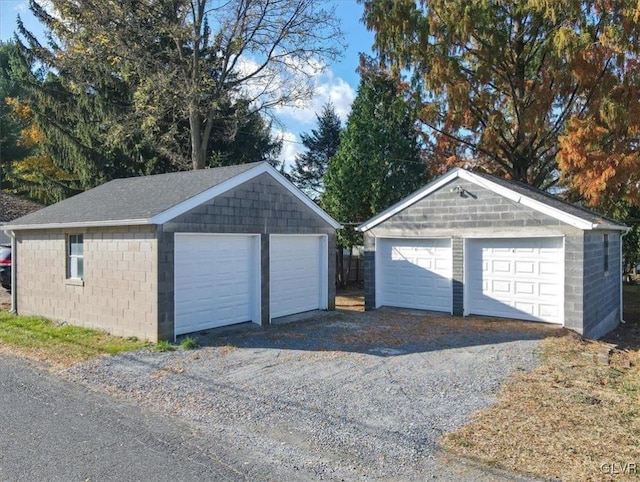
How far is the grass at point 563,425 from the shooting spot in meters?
4.34

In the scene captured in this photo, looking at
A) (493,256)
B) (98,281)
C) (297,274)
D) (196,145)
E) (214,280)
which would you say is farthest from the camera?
(196,145)

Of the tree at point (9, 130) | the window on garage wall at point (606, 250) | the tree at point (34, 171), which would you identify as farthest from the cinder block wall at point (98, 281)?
the tree at point (9, 130)

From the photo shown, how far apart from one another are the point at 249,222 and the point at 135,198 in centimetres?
261

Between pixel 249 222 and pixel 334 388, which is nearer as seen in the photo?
pixel 334 388

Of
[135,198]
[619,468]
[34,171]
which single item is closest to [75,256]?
[135,198]

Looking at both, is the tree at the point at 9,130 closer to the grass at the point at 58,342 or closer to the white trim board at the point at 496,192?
the grass at the point at 58,342

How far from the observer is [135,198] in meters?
11.2

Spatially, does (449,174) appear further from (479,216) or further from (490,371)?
(490,371)

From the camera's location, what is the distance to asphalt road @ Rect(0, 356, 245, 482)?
4250 mm

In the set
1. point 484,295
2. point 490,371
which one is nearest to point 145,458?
point 490,371

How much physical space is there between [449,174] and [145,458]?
1022 cm

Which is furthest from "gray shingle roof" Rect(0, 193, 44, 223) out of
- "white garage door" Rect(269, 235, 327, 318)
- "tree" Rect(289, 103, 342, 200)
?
"white garage door" Rect(269, 235, 327, 318)

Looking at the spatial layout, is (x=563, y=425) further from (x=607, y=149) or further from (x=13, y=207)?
(x=13, y=207)

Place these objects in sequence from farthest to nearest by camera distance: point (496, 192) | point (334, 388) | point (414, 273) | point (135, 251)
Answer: point (414, 273)
point (496, 192)
point (135, 251)
point (334, 388)
